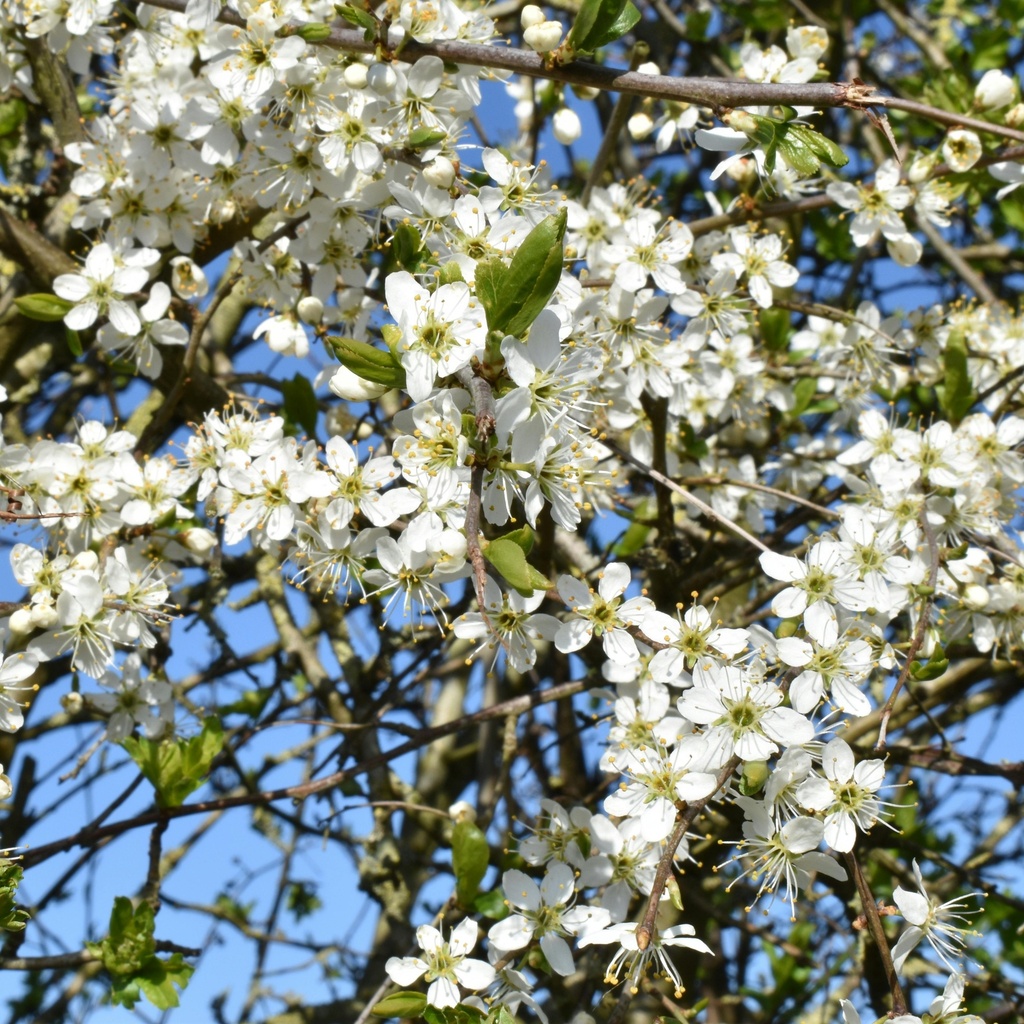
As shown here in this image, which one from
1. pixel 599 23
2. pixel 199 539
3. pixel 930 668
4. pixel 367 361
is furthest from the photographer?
pixel 199 539

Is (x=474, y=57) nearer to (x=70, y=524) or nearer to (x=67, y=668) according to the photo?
(x=70, y=524)

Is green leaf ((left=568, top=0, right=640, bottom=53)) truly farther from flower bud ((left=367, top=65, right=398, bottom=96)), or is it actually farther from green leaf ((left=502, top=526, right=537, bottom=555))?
green leaf ((left=502, top=526, right=537, bottom=555))

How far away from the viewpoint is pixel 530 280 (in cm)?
141

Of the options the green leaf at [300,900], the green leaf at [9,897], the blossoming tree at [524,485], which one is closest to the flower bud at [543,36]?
the blossoming tree at [524,485]

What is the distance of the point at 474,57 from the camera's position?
1758 mm

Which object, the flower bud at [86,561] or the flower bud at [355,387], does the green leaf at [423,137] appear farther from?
the flower bud at [86,561]

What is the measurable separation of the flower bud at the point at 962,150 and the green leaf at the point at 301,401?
4.81 feet

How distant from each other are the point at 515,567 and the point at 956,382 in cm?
145

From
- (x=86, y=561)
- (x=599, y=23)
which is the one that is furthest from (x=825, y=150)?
(x=86, y=561)

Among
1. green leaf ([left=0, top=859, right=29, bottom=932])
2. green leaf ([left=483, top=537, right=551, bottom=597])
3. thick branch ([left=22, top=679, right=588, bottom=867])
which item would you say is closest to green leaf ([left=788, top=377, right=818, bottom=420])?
thick branch ([left=22, top=679, right=588, bottom=867])

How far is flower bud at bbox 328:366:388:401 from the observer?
1626 millimetres

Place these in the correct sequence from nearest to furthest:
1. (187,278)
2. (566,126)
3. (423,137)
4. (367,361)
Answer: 1. (367,361)
2. (423,137)
3. (187,278)
4. (566,126)

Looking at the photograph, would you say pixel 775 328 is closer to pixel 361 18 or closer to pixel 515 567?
pixel 361 18

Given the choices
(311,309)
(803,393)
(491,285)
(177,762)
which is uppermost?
(491,285)
